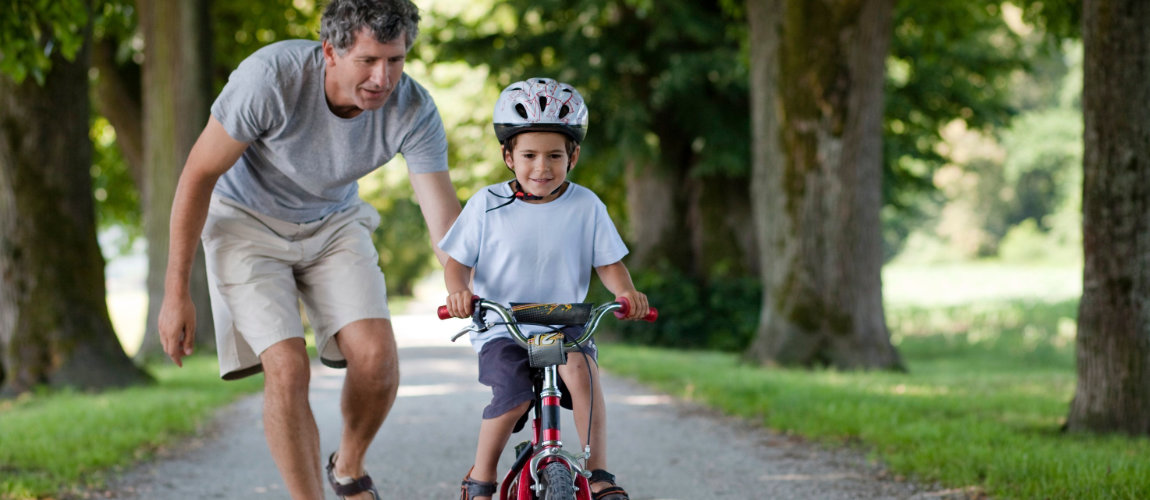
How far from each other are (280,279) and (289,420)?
55 cm

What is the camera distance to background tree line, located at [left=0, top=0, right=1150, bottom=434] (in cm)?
1039

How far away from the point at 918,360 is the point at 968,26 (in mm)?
4807

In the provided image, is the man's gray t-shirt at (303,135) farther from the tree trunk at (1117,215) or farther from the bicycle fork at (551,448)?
the tree trunk at (1117,215)

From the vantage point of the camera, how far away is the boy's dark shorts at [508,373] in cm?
377

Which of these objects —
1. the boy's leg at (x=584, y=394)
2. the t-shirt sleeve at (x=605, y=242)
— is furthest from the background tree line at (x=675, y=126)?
the boy's leg at (x=584, y=394)

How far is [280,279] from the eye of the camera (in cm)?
438

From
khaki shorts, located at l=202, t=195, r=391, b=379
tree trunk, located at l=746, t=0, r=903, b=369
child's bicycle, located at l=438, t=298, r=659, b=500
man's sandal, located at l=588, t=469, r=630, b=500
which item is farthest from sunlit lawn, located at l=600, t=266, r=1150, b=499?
khaki shorts, located at l=202, t=195, r=391, b=379

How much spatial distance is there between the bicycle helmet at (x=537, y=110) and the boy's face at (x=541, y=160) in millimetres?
29

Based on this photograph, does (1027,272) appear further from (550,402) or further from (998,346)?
(550,402)

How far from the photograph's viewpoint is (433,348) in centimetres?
1973

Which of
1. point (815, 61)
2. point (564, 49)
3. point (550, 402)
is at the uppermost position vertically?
point (564, 49)

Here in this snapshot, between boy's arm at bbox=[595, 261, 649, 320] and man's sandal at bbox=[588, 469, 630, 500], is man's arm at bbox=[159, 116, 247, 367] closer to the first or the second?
boy's arm at bbox=[595, 261, 649, 320]

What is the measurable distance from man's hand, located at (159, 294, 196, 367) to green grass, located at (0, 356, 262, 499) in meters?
1.90

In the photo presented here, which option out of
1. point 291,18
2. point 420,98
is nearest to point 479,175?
point 291,18
